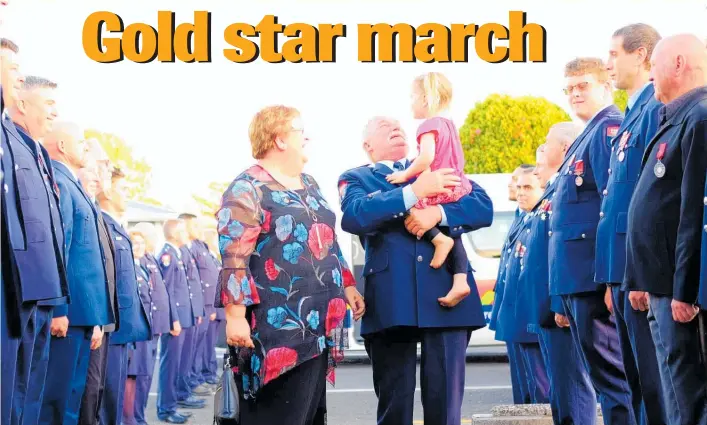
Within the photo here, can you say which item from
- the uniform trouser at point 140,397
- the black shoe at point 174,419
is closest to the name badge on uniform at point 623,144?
the uniform trouser at point 140,397

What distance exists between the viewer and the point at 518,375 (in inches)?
351

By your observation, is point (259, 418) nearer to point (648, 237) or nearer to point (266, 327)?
point (266, 327)

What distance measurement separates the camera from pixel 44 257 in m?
4.78

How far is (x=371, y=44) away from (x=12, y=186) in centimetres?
262

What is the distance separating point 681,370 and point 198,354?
1080 centimetres

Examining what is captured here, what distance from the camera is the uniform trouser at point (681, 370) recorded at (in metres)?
4.14

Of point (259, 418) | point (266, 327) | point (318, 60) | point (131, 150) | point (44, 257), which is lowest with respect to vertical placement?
point (259, 418)

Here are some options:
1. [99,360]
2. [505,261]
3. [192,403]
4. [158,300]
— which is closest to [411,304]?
[99,360]

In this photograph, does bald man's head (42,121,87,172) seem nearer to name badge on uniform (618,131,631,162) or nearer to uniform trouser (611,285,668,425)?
name badge on uniform (618,131,631,162)

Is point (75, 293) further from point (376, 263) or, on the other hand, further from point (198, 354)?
point (198, 354)

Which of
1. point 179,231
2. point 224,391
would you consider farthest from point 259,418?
point 179,231

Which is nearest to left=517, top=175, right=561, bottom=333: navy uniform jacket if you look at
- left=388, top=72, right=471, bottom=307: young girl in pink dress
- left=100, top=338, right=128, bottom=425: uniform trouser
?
left=388, top=72, right=471, bottom=307: young girl in pink dress

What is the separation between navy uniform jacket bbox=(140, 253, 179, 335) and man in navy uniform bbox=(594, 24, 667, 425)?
636cm

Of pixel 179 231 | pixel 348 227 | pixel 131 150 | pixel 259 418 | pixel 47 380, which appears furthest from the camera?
pixel 131 150
